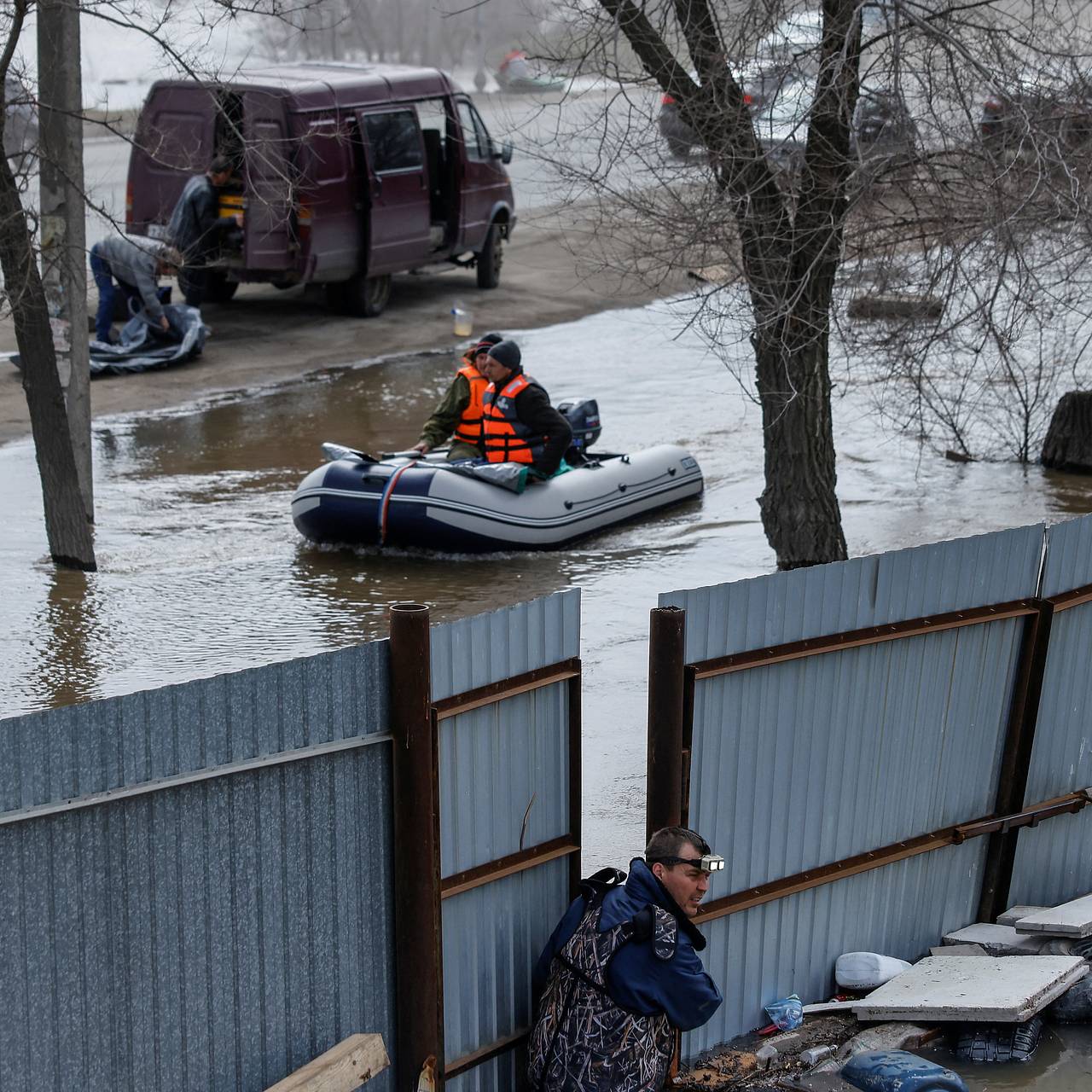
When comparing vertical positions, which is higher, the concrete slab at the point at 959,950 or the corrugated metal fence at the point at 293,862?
the corrugated metal fence at the point at 293,862

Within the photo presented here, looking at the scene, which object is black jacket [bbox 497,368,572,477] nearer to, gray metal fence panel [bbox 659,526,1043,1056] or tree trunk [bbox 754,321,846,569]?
tree trunk [bbox 754,321,846,569]

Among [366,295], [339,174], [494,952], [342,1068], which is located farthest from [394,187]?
[342,1068]

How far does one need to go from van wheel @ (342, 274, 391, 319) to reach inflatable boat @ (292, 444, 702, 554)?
8993 millimetres

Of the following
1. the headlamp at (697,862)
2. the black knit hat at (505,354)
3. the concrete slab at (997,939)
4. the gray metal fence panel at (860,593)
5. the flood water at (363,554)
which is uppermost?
the gray metal fence panel at (860,593)

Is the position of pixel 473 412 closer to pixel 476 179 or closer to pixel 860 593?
pixel 860 593

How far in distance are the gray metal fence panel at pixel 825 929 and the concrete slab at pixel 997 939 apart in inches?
2.1

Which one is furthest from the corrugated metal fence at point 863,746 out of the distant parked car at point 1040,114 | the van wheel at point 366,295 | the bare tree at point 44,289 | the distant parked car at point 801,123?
the van wheel at point 366,295

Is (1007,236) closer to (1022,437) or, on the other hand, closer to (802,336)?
(802,336)

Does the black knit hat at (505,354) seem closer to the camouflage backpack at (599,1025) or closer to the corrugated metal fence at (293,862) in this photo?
the corrugated metal fence at (293,862)

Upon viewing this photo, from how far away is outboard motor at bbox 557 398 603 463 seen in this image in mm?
13930

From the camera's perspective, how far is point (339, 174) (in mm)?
19406

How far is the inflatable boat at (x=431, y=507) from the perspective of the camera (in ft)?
38.8

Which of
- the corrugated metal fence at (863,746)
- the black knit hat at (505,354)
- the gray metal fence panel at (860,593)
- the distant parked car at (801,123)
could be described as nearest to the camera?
the gray metal fence panel at (860,593)

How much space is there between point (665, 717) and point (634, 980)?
82cm
